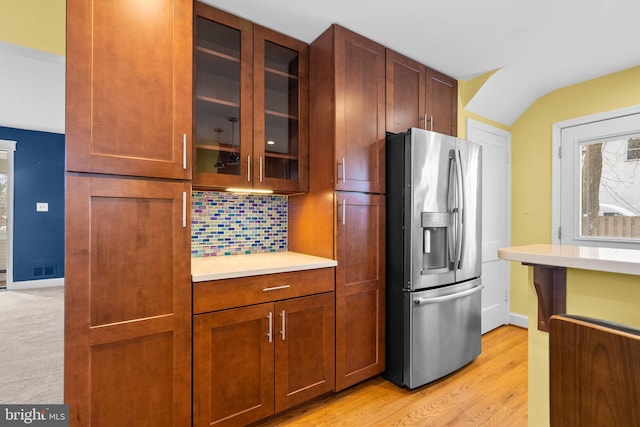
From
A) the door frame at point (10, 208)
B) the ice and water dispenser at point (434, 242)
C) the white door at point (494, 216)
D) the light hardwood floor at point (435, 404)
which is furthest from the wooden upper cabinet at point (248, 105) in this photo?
the door frame at point (10, 208)

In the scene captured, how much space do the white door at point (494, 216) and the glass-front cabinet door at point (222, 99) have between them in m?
2.20

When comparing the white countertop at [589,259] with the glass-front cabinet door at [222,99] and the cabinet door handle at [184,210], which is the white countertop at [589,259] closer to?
the cabinet door handle at [184,210]

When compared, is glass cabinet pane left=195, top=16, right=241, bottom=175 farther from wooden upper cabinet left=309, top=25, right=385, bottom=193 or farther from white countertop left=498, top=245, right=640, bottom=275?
white countertop left=498, top=245, right=640, bottom=275

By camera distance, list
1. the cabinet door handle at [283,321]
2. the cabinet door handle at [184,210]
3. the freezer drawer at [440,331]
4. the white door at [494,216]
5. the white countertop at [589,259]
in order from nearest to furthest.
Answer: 1. the white countertop at [589,259]
2. the cabinet door handle at [184,210]
3. the cabinet door handle at [283,321]
4. the freezer drawer at [440,331]
5. the white door at [494,216]

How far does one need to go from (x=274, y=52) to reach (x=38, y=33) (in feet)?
4.16

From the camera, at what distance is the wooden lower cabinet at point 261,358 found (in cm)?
157

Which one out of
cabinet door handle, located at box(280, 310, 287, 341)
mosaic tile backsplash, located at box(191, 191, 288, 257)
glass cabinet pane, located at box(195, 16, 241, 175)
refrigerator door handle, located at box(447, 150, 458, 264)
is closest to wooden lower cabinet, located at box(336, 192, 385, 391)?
cabinet door handle, located at box(280, 310, 287, 341)

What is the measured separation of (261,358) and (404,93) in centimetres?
213

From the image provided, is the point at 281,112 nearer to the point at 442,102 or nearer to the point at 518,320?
the point at 442,102

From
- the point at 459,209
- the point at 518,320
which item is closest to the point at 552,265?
the point at 459,209

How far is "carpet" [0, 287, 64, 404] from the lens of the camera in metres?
2.13

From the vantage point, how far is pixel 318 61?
2180 millimetres

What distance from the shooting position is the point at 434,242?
227 cm

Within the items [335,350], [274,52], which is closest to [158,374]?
[335,350]
